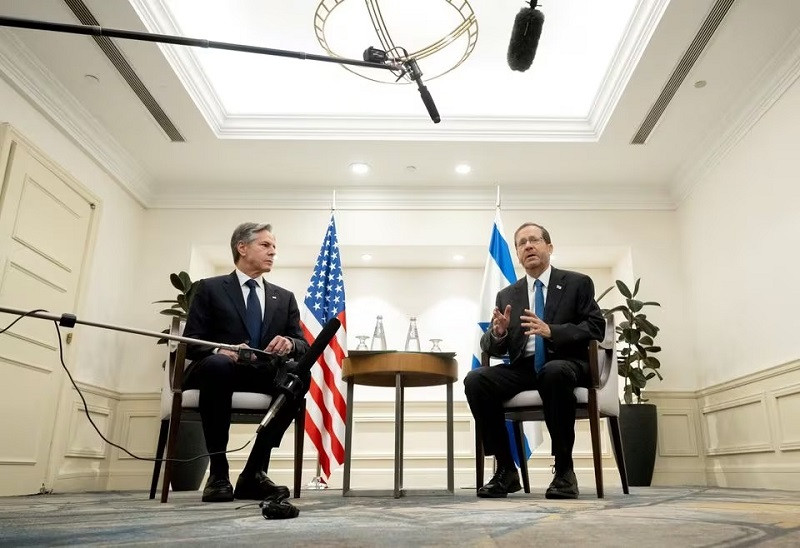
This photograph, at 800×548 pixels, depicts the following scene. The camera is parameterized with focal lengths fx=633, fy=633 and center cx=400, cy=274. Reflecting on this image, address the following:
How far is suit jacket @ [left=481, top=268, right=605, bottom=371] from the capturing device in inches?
113

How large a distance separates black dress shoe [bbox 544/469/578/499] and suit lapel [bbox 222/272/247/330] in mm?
1525

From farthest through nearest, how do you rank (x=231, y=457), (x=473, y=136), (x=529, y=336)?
(x=231, y=457) < (x=473, y=136) < (x=529, y=336)

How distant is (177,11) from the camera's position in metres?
4.07

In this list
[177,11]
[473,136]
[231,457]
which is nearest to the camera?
[177,11]

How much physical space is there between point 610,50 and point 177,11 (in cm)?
294

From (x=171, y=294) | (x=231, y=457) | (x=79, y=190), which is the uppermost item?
(x=79, y=190)

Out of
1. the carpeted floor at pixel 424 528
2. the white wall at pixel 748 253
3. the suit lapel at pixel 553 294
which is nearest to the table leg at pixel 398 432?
the suit lapel at pixel 553 294

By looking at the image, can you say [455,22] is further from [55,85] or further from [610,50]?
[55,85]

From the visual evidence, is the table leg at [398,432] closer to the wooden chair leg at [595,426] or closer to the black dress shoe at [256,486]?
the black dress shoe at [256,486]

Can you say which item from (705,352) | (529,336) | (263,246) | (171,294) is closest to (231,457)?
(171,294)

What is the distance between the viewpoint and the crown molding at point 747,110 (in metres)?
3.84

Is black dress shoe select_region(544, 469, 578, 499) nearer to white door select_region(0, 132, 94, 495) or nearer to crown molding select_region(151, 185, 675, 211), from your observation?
white door select_region(0, 132, 94, 495)

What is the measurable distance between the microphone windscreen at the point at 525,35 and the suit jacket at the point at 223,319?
151 centimetres

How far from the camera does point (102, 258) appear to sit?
5027 millimetres
